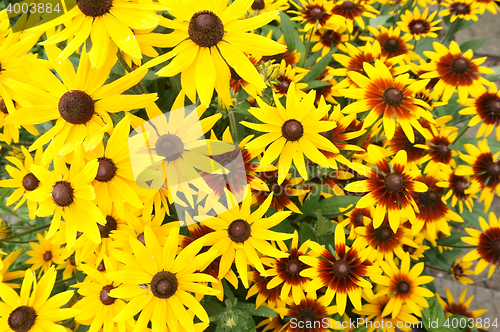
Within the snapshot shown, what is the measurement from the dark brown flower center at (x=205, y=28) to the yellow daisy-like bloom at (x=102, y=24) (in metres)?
0.06

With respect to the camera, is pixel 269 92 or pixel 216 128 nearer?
pixel 269 92

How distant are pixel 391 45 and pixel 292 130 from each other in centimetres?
78

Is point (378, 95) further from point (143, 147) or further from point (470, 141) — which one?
point (470, 141)

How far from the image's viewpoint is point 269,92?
0.87m

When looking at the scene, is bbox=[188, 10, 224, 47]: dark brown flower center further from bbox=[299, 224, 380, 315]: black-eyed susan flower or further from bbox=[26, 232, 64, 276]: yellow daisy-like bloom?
bbox=[26, 232, 64, 276]: yellow daisy-like bloom

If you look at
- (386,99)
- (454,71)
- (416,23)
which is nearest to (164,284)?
(386,99)

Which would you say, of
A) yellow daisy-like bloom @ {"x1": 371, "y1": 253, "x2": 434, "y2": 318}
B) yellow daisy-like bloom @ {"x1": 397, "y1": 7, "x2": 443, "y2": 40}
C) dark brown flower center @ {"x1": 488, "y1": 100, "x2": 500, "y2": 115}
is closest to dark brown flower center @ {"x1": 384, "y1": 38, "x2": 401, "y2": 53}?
yellow daisy-like bloom @ {"x1": 397, "y1": 7, "x2": 443, "y2": 40}

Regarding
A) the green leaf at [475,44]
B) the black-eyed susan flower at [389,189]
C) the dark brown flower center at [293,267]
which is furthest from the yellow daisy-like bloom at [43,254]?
the green leaf at [475,44]

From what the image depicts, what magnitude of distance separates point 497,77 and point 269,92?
3.26 ft

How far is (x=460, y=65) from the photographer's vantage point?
1048mm

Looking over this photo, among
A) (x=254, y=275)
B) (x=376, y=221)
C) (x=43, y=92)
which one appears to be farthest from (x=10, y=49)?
(x=376, y=221)

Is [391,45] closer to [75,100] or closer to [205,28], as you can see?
[205,28]

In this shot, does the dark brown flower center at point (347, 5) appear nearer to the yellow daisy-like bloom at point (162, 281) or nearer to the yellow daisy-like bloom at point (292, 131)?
the yellow daisy-like bloom at point (292, 131)

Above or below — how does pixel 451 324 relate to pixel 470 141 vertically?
below
